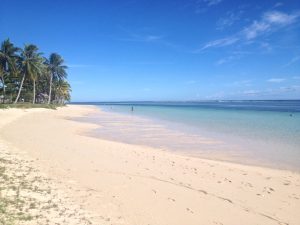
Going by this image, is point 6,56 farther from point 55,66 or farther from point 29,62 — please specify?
point 55,66

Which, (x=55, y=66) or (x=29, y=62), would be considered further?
(x=55, y=66)

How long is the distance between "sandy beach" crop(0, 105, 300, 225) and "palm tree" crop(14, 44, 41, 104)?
3731cm

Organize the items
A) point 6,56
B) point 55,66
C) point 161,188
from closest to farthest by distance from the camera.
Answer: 1. point 161,188
2. point 6,56
3. point 55,66

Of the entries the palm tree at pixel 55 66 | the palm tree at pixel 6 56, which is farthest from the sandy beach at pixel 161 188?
the palm tree at pixel 55 66

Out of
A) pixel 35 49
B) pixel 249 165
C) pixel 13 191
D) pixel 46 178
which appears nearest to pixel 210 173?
pixel 249 165

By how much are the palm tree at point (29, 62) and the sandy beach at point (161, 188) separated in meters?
37.3

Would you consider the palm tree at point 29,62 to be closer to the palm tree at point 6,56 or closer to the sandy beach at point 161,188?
the palm tree at point 6,56

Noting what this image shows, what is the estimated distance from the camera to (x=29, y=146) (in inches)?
456

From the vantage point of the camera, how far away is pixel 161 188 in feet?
22.9

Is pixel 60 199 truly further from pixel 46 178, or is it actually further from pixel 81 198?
pixel 46 178

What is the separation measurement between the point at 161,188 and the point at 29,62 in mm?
44353

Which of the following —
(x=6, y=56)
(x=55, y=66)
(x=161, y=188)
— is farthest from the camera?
(x=55, y=66)

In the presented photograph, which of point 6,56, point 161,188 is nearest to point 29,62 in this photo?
point 6,56

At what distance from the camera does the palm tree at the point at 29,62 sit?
145ft
